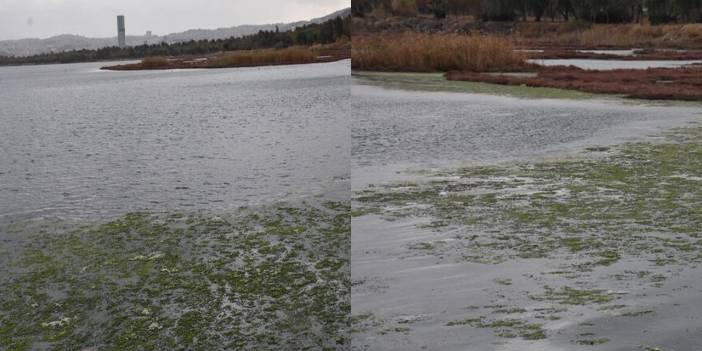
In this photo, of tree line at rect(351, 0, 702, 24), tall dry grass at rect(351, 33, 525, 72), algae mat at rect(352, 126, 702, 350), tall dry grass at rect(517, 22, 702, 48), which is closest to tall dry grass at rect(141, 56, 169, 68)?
tree line at rect(351, 0, 702, 24)

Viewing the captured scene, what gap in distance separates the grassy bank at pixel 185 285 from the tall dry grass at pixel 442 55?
34717 mm

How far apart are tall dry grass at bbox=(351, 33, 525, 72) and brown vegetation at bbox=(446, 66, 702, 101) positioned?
10.3 ft

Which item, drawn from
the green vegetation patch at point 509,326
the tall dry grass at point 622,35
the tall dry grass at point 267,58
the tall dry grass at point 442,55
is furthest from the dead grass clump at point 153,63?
the green vegetation patch at point 509,326

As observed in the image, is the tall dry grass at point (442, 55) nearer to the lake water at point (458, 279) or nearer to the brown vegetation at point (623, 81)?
the brown vegetation at point (623, 81)

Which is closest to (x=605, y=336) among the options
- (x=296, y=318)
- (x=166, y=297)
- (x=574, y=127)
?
(x=296, y=318)

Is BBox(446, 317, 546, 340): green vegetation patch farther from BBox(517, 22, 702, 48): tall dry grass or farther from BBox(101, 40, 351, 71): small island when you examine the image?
BBox(101, 40, 351, 71): small island

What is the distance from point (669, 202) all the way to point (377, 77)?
31.6 metres

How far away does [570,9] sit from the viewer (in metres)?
106

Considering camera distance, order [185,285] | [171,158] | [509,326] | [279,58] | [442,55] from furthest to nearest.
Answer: [279,58], [442,55], [171,158], [185,285], [509,326]

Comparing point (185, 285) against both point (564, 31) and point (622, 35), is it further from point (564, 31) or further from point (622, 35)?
point (564, 31)

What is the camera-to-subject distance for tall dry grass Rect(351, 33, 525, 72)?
4522cm

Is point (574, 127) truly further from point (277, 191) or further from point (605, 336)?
point (605, 336)

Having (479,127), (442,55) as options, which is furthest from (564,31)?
(479,127)

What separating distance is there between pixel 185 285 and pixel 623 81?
1181 inches
